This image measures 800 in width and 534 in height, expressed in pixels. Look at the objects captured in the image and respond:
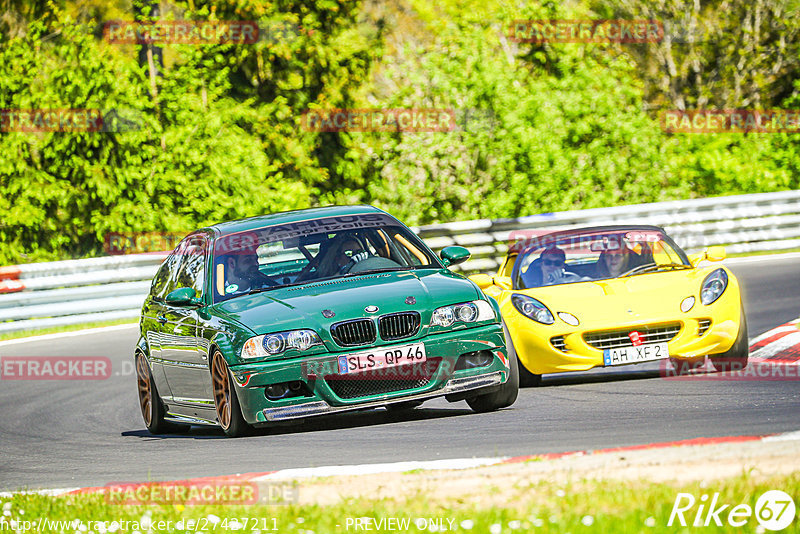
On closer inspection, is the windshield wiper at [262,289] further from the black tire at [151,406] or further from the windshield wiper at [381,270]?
the black tire at [151,406]

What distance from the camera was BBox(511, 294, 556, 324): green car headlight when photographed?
34.1 feet

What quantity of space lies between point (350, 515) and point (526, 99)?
65.1 feet

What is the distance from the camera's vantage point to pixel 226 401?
339 inches

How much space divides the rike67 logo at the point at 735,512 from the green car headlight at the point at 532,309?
5163 mm

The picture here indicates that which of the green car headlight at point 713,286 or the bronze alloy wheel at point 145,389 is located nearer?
the bronze alloy wheel at point 145,389

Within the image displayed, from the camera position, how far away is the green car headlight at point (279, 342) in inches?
322

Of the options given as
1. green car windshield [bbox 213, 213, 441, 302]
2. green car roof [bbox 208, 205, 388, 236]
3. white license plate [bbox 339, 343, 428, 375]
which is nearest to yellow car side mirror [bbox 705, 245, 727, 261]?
green car windshield [bbox 213, 213, 441, 302]

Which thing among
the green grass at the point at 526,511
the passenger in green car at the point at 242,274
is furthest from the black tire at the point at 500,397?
the green grass at the point at 526,511

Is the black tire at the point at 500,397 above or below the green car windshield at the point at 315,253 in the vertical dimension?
below

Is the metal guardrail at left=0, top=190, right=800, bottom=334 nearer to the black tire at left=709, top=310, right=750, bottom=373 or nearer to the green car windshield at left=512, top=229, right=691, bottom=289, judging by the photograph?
the green car windshield at left=512, top=229, right=691, bottom=289

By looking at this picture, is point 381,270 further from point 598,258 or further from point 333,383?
point 598,258

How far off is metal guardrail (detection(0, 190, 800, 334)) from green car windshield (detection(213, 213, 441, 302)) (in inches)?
371

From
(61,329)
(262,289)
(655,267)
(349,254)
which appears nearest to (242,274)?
(262,289)

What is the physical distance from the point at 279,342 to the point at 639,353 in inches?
126
